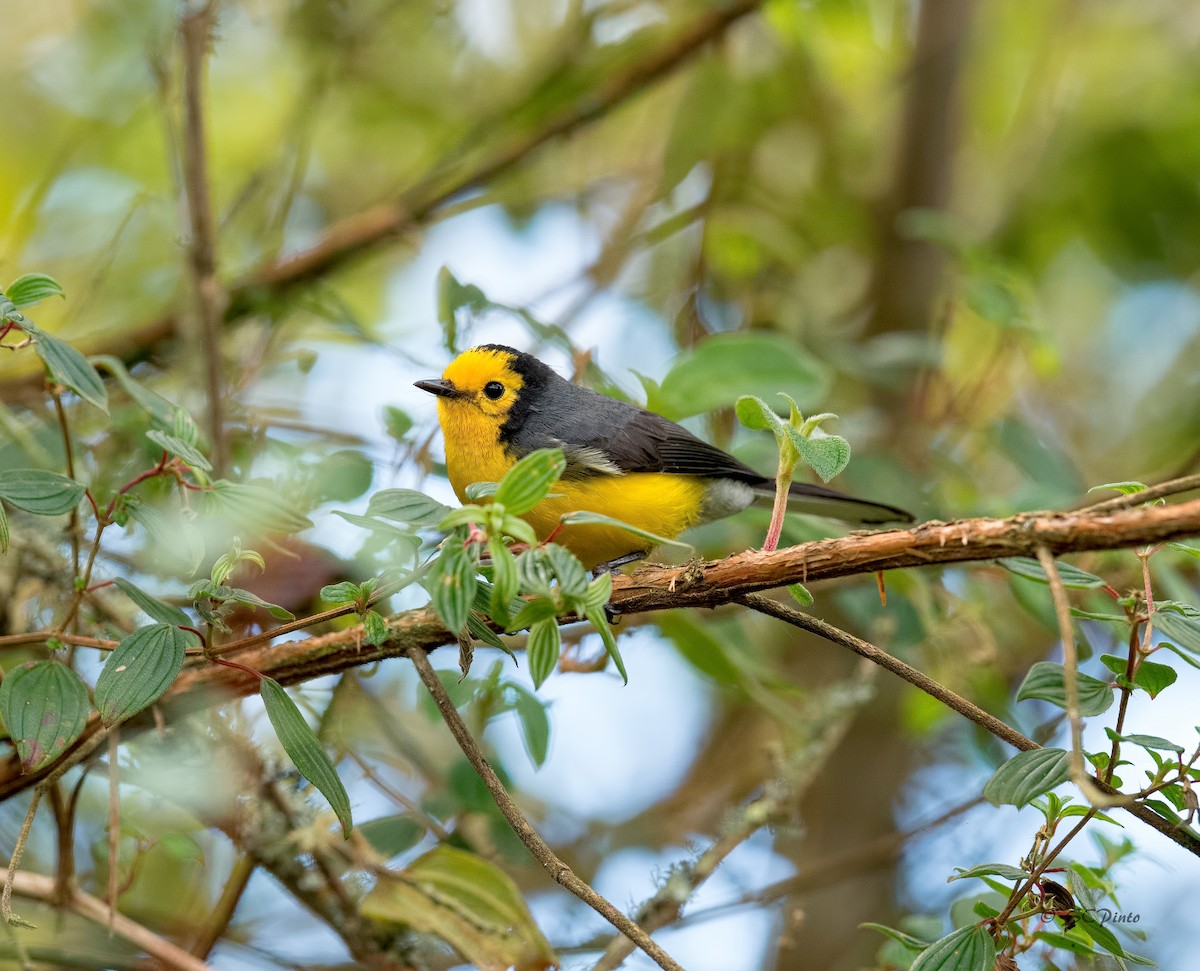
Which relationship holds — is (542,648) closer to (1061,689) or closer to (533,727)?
(1061,689)

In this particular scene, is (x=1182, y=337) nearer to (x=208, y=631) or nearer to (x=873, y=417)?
(x=873, y=417)

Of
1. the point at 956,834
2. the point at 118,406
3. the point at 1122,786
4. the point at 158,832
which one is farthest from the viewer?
the point at 956,834

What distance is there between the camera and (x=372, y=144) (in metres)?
5.57

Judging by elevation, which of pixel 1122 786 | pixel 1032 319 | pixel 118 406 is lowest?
pixel 1122 786

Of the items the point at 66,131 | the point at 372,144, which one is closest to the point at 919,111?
the point at 372,144

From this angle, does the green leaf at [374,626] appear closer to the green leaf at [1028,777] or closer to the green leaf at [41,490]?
the green leaf at [41,490]

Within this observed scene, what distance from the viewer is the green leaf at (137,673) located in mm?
1846

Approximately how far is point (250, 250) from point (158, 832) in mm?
2599

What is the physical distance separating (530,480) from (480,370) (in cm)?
217

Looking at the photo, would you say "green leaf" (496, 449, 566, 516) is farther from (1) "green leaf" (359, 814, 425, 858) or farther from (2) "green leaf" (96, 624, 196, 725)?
(1) "green leaf" (359, 814, 425, 858)

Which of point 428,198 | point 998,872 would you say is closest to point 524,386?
point 428,198

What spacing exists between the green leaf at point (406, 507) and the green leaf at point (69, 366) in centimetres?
59

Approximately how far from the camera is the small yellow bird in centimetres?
342

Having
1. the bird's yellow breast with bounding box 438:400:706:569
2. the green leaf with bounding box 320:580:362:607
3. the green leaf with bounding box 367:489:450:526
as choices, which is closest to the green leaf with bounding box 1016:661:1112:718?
the green leaf with bounding box 367:489:450:526
